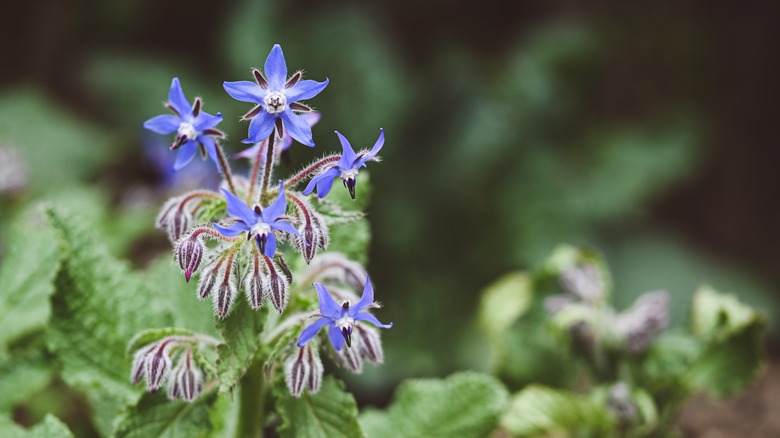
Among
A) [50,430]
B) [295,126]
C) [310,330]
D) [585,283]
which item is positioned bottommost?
[50,430]

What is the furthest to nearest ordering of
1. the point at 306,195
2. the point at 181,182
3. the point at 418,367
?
the point at 418,367 < the point at 181,182 < the point at 306,195

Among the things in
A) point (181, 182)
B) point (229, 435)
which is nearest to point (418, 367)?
point (181, 182)

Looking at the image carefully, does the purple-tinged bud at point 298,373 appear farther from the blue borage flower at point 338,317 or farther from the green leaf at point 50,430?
the green leaf at point 50,430

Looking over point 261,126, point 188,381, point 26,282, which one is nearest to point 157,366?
point 188,381

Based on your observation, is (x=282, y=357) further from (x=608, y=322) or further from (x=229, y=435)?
(x=608, y=322)

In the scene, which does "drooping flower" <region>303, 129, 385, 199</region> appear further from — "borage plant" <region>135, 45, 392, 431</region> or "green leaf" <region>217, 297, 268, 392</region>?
"green leaf" <region>217, 297, 268, 392</region>

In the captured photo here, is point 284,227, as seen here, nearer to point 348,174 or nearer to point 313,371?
point 348,174

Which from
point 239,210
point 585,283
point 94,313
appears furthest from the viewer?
point 585,283

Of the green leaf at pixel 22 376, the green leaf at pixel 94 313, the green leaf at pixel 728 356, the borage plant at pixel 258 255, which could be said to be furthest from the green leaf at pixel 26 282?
the green leaf at pixel 728 356
